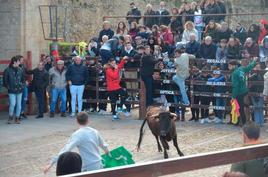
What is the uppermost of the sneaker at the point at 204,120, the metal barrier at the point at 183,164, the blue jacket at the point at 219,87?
the metal barrier at the point at 183,164

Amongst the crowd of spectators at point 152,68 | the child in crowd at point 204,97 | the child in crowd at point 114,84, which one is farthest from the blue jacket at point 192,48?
the child in crowd at point 114,84

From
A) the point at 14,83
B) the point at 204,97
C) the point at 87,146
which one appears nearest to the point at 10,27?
the point at 14,83

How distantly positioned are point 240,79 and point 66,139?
4.55 m

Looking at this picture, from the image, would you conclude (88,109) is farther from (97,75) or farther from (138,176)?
(138,176)

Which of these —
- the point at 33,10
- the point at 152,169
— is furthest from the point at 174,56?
the point at 152,169

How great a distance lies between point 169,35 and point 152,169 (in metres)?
15.1

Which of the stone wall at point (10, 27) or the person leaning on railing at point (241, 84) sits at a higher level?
the stone wall at point (10, 27)

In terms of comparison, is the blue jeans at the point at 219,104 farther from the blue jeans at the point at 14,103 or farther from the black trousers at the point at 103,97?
the blue jeans at the point at 14,103

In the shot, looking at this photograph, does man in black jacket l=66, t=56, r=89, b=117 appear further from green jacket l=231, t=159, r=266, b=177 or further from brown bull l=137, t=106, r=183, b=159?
green jacket l=231, t=159, r=266, b=177

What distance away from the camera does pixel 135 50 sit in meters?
17.8

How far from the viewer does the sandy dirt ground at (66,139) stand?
12.1m

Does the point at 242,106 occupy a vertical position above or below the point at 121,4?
below

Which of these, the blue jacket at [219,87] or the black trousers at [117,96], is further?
the black trousers at [117,96]

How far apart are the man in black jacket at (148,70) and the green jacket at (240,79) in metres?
2.46
